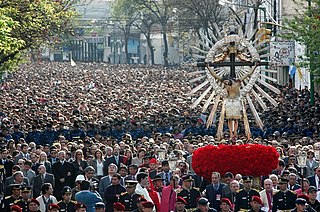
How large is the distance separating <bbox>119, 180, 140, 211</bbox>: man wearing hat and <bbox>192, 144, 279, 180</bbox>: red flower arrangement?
272 centimetres

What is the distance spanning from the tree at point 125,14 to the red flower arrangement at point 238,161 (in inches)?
3926

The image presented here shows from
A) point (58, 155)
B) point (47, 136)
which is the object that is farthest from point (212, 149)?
point (47, 136)

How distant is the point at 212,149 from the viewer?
22.3m

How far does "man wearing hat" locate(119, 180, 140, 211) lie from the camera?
1925 cm

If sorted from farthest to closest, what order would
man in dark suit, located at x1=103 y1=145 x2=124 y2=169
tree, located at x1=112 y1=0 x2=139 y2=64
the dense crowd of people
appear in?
tree, located at x1=112 y1=0 x2=139 y2=64, man in dark suit, located at x1=103 y1=145 x2=124 y2=169, the dense crowd of people

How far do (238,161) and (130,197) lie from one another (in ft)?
10.8

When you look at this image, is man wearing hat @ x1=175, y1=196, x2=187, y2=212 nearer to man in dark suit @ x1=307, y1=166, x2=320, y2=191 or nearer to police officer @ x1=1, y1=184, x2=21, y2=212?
police officer @ x1=1, y1=184, x2=21, y2=212

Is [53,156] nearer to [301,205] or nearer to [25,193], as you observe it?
[25,193]

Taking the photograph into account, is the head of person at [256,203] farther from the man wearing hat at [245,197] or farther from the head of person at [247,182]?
the head of person at [247,182]

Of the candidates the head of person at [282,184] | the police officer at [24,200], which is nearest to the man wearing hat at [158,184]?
the head of person at [282,184]

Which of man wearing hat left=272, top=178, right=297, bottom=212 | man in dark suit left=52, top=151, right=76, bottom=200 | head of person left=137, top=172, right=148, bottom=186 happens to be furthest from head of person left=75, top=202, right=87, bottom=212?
man in dark suit left=52, top=151, right=76, bottom=200

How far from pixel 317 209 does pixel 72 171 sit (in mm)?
6900

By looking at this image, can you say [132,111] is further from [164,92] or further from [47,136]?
[164,92]

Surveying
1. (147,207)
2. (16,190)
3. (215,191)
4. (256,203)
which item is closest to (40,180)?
(16,190)
